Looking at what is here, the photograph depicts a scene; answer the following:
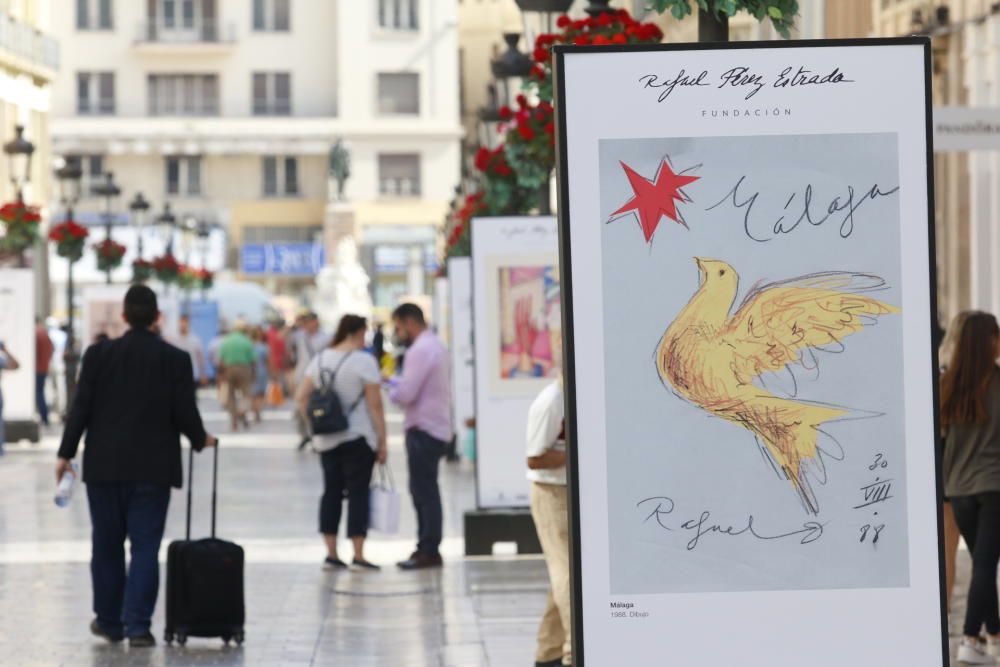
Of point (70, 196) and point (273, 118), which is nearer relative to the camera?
point (70, 196)

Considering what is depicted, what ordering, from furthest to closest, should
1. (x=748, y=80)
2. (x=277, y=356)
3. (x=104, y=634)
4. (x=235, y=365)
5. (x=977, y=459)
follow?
(x=277, y=356) < (x=235, y=365) < (x=104, y=634) < (x=977, y=459) < (x=748, y=80)

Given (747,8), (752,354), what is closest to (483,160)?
(747,8)

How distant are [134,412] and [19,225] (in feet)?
71.1

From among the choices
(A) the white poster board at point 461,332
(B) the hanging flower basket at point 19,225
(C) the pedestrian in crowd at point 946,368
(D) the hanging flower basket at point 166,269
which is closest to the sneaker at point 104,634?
(C) the pedestrian in crowd at point 946,368

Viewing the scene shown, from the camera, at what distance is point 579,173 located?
598cm

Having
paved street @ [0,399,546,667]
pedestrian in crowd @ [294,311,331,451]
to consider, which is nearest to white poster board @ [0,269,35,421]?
pedestrian in crowd @ [294,311,331,451]

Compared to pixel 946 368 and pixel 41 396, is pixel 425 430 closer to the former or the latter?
pixel 946 368

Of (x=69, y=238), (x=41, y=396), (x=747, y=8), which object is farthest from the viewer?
(x=69, y=238)

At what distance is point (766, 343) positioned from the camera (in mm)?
6098

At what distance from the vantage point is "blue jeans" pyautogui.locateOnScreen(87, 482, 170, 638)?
11.1 m

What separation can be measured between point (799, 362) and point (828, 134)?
625 mm

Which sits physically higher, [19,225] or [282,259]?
[282,259]

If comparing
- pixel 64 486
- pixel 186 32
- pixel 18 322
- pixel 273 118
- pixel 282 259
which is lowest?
pixel 64 486

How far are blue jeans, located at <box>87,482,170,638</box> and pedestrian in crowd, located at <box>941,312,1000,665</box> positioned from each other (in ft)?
12.7
